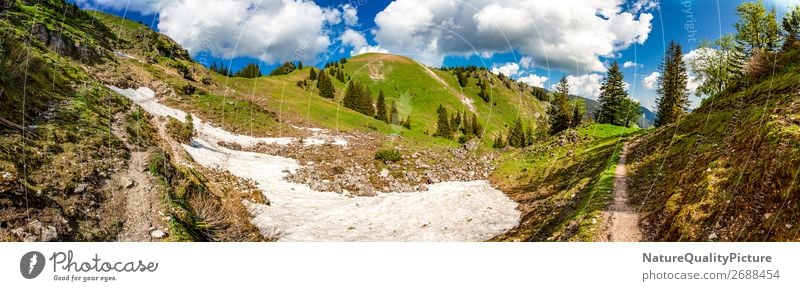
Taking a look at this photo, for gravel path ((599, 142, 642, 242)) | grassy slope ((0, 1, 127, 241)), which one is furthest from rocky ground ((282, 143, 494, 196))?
gravel path ((599, 142, 642, 242))

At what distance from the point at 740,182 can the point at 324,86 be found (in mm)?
75292

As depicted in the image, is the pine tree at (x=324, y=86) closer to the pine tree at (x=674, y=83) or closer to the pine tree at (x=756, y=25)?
the pine tree at (x=674, y=83)

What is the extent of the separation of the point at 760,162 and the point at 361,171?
709 inches

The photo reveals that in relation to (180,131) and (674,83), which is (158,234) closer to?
(180,131)

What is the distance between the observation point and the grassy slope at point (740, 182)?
6145 mm

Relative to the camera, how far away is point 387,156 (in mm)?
25594

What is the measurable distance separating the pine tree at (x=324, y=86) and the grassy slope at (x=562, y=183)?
49168mm

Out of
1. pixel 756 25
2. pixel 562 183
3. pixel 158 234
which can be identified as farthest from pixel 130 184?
pixel 756 25

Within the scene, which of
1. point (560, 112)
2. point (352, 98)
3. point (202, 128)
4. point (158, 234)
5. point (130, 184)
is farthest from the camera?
point (352, 98)

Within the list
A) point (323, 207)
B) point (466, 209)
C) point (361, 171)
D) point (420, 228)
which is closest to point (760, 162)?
point (420, 228)

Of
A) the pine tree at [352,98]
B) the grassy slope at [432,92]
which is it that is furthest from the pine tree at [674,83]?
the grassy slope at [432,92]

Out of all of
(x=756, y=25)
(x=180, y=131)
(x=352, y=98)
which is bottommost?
(x=180, y=131)

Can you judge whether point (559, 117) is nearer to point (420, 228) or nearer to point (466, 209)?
point (466, 209)

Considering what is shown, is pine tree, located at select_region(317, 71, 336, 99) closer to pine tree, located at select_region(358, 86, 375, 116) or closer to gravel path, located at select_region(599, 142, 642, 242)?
pine tree, located at select_region(358, 86, 375, 116)
